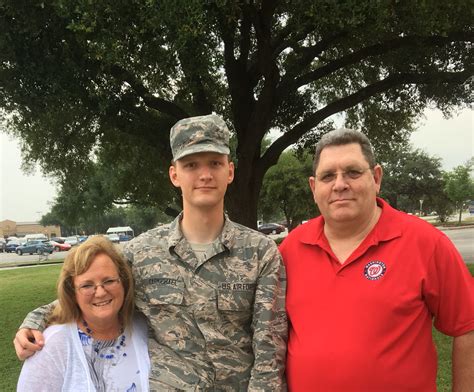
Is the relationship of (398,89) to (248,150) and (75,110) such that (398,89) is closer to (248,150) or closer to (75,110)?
(248,150)

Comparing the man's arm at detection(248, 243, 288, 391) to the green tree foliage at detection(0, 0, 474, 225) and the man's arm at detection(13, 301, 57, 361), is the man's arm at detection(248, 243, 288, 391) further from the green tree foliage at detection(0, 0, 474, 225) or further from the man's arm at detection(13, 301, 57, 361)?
the green tree foliage at detection(0, 0, 474, 225)

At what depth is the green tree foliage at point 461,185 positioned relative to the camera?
44.2 m

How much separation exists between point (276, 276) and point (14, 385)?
503 centimetres

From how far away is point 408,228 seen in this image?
8.09ft

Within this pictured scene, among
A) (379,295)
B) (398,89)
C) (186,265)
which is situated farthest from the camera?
(398,89)

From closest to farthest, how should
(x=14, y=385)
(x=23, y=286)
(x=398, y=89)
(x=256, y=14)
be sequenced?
(x=14, y=385) < (x=256, y=14) < (x=398, y=89) < (x=23, y=286)

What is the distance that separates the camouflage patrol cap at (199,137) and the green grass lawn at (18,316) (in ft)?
13.6

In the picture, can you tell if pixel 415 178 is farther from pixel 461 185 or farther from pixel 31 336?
pixel 31 336

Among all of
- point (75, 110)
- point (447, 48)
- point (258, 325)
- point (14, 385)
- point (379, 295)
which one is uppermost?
point (447, 48)

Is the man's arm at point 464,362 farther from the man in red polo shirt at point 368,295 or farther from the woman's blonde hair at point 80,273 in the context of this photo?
the woman's blonde hair at point 80,273

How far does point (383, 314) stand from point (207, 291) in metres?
0.88

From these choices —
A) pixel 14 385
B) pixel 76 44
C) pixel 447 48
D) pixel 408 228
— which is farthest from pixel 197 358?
pixel 447 48

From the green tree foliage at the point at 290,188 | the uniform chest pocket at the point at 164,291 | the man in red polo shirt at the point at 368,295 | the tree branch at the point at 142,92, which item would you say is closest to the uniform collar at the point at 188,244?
the uniform chest pocket at the point at 164,291

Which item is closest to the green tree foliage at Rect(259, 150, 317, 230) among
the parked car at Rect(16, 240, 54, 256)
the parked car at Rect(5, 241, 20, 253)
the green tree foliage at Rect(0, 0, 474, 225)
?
the green tree foliage at Rect(0, 0, 474, 225)
